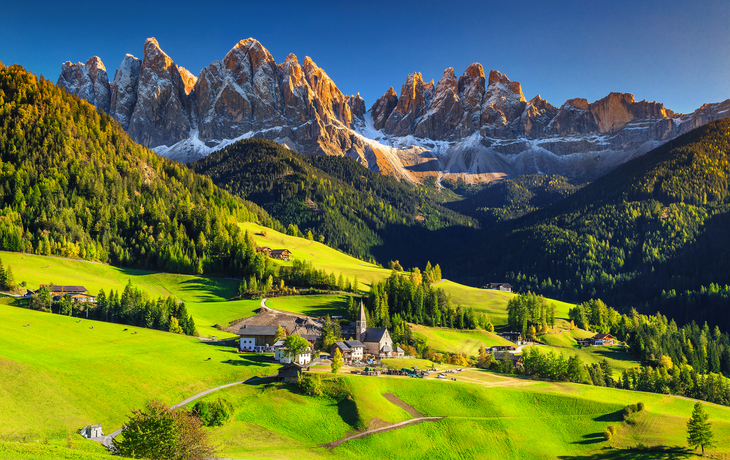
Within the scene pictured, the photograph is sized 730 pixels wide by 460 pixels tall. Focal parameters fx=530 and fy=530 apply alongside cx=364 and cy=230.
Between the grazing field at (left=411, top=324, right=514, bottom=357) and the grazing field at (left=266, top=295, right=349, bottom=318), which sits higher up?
the grazing field at (left=266, top=295, right=349, bottom=318)

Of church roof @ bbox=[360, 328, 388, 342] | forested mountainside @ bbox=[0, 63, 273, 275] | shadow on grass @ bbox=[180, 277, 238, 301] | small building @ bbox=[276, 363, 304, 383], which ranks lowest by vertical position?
small building @ bbox=[276, 363, 304, 383]

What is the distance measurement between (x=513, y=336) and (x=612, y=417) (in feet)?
223

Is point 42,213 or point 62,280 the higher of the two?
point 42,213

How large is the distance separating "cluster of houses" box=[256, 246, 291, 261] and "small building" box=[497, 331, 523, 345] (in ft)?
272

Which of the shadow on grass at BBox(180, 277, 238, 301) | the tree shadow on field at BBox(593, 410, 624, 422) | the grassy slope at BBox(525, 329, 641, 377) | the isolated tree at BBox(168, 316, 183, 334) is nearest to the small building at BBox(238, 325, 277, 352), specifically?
the isolated tree at BBox(168, 316, 183, 334)

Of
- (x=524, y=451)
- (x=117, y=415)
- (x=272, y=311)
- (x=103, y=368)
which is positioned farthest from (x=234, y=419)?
(x=272, y=311)

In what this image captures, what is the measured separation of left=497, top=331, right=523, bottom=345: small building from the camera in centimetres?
13888

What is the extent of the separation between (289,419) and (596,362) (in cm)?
8387

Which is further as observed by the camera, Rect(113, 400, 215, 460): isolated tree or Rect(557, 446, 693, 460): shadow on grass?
Rect(557, 446, 693, 460): shadow on grass

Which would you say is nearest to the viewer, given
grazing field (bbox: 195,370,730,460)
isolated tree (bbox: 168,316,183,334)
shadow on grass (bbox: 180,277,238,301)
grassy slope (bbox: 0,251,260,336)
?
grazing field (bbox: 195,370,730,460)

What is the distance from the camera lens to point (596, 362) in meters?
123

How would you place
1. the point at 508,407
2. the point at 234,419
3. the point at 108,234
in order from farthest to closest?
1. the point at 108,234
2. the point at 508,407
3. the point at 234,419

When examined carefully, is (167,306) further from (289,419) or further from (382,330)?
(289,419)

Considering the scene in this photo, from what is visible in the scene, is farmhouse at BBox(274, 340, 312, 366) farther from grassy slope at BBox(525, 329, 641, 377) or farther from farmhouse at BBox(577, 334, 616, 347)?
farmhouse at BBox(577, 334, 616, 347)
